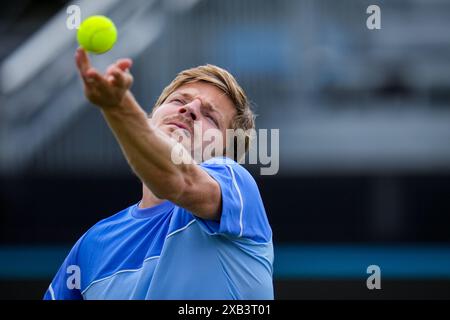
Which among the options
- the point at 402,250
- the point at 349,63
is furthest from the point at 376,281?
the point at 349,63

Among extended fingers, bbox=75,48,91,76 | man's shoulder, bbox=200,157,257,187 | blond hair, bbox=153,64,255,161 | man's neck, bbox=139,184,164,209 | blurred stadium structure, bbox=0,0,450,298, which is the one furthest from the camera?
blurred stadium structure, bbox=0,0,450,298

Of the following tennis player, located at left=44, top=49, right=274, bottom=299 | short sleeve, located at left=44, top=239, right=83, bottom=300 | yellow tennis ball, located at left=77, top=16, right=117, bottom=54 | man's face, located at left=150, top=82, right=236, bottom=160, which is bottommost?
short sleeve, located at left=44, top=239, right=83, bottom=300

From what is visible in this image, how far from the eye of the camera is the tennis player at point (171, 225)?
7.25 feet

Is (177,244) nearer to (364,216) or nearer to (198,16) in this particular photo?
(364,216)

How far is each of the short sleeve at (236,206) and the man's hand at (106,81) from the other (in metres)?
0.46

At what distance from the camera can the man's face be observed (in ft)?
9.05

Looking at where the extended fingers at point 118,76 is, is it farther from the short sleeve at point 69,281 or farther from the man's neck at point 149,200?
the short sleeve at point 69,281

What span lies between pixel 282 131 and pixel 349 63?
1.04 metres

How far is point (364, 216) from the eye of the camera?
6883 millimetres

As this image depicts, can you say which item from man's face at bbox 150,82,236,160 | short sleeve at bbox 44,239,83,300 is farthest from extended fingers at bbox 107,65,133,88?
short sleeve at bbox 44,239,83,300

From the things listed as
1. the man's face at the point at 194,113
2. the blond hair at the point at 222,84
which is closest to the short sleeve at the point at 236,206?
the man's face at the point at 194,113

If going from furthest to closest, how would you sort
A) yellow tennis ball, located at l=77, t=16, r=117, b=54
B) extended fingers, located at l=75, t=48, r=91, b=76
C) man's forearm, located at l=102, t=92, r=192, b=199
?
yellow tennis ball, located at l=77, t=16, r=117, b=54, man's forearm, located at l=102, t=92, r=192, b=199, extended fingers, located at l=75, t=48, r=91, b=76

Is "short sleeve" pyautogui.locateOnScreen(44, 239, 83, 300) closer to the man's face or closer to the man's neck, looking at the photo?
the man's neck

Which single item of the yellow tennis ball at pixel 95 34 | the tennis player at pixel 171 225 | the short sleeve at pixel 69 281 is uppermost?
the yellow tennis ball at pixel 95 34
